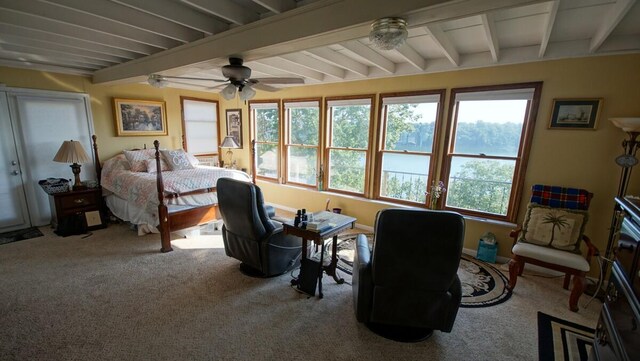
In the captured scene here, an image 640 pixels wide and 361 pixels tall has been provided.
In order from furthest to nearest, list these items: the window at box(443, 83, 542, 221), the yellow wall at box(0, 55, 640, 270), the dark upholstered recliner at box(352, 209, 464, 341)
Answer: the window at box(443, 83, 542, 221) → the yellow wall at box(0, 55, 640, 270) → the dark upholstered recliner at box(352, 209, 464, 341)

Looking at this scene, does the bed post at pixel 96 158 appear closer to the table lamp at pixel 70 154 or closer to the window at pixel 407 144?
the table lamp at pixel 70 154

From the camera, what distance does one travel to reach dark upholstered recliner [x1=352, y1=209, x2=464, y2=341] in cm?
170

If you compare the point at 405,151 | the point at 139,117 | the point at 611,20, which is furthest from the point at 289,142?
the point at 611,20

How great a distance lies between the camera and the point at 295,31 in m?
1.92

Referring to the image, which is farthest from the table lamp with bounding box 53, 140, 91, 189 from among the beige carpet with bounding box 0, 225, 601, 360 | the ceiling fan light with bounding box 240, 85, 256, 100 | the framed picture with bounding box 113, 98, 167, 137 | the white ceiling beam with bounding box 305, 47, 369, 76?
the white ceiling beam with bounding box 305, 47, 369, 76

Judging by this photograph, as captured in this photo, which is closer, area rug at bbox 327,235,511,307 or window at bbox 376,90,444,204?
area rug at bbox 327,235,511,307

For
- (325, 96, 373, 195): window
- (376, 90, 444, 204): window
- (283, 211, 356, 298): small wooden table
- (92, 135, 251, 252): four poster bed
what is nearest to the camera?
(283, 211, 356, 298): small wooden table

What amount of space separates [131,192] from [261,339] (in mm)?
3048

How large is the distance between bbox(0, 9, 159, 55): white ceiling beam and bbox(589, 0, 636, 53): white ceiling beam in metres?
4.01

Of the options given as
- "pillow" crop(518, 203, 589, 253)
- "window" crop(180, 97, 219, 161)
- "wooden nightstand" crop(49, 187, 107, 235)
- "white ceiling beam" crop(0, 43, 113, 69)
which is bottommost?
"wooden nightstand" crop(49, 187, 107, 235)

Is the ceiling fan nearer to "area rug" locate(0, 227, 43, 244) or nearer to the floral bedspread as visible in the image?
the floral bedspread

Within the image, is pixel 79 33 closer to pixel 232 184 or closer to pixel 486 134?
pixel 232 184

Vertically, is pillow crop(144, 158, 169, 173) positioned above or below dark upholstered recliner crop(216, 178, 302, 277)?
above

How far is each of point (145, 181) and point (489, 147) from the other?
4672mm
